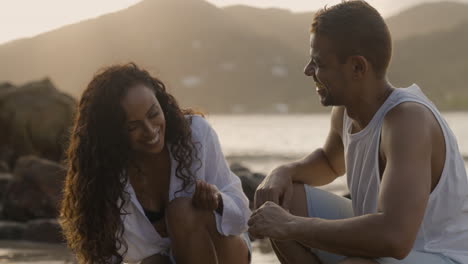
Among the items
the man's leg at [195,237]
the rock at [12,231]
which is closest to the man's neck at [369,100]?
the man's leg at [195,237]

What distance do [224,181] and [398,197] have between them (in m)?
1.25

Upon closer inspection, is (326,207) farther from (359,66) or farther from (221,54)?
(221,54)

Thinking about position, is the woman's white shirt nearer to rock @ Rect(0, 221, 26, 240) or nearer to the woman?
the woman

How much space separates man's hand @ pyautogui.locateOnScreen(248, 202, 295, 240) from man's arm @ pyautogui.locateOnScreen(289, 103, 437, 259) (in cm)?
20

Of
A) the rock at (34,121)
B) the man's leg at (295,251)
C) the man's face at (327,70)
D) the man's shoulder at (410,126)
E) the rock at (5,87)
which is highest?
the man's face at (327,70)

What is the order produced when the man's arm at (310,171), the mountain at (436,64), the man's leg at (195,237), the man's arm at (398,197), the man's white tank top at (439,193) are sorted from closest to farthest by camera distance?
the man's arm at (398,197) < the man's white tank top at (439,193) < the man's leg at (195,237) < the man's arm at (310,171) < the mountain at (436,64)

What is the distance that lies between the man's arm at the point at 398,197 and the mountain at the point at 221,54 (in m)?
91.6

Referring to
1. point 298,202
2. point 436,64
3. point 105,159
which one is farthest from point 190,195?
point 436,64

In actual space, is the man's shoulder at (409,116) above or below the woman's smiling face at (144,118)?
above

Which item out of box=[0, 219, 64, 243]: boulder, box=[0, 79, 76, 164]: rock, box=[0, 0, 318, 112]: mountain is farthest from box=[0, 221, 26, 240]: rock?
box=[0, 0, 318, 112]: mountain

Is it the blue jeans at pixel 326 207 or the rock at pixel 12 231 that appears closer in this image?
the blue jeans at pixel 326 207

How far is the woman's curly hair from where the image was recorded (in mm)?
3395

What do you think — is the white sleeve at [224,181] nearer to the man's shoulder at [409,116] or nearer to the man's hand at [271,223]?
the man's hand at [271,223]

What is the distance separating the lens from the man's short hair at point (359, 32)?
2.75m
